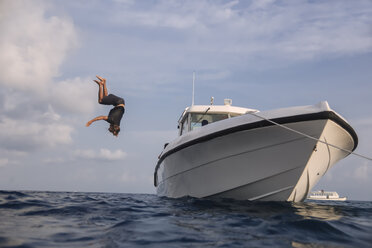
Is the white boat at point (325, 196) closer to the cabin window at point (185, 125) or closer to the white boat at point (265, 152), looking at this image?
the cabin window at point (185, 125)

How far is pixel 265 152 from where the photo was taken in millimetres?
5535

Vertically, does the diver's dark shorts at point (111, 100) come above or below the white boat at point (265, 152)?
above

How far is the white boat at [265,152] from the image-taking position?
17.4 ft

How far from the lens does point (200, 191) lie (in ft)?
20.8

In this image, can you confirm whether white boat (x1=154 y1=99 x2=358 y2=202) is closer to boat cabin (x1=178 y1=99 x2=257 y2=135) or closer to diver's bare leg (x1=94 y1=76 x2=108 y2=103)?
boat cabin (x1=178 y1=99 x2=257 y2=135)

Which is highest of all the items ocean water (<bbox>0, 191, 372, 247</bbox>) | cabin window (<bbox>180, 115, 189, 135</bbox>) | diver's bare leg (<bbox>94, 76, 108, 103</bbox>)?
diver's bare leg (<bbox>94, 76, 108, 103</bbox>)

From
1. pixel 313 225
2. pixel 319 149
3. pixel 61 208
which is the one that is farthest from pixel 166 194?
pixel 313 225

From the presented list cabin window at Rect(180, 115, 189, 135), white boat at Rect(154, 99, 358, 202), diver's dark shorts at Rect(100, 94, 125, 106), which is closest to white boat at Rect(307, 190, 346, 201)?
cabin window at Rect(180, 115, 189, 135)

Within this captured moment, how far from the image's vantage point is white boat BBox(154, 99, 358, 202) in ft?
17.4

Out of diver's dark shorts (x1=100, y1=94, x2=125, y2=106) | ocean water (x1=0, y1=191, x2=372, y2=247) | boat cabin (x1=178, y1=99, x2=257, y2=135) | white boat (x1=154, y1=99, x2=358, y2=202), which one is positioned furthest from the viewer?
boat cabin (x1=178, y1=99, x2=257, y2=135)

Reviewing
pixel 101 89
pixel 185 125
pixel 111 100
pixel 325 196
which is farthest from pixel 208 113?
pixel 325 196

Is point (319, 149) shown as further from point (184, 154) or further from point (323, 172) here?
point (184, 154)

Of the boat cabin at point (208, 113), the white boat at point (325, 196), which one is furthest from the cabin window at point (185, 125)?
the white boat at point (325, 196)

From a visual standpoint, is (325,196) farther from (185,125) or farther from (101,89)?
(101,89)
